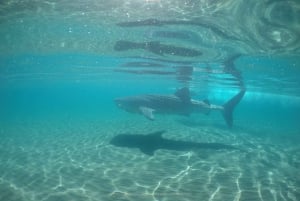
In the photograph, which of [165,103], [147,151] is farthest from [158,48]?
[147,151]

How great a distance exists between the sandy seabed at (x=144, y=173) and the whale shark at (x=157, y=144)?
1.91 ft

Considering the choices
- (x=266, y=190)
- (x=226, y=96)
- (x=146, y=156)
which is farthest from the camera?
(x=226, y=96)

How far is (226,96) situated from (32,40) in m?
40.6

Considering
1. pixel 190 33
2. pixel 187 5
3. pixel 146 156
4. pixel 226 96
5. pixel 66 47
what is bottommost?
pixel 226 96

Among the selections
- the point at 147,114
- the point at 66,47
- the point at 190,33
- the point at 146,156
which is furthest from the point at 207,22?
the point at 66,47

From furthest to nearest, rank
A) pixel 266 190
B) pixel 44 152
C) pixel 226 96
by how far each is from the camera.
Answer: pixel 226 96 → pixel 44 152 → pixel 266 190

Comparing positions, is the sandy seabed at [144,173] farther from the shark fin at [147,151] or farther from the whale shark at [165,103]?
the whale shark at [165,103]

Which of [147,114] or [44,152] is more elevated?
[147,114]

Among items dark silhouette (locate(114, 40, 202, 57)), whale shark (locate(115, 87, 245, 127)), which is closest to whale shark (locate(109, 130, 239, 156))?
whale shark (locate(115, 87, 245, 127))

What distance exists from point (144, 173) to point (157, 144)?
4624mm

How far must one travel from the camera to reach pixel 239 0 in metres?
12.1

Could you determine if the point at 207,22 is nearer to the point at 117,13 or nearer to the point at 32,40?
the point at 117,13

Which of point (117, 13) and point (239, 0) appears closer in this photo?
point (239, 0)

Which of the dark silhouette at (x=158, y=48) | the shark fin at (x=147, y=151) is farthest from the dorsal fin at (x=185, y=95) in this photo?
the shark fin at (x=147, y=151)
